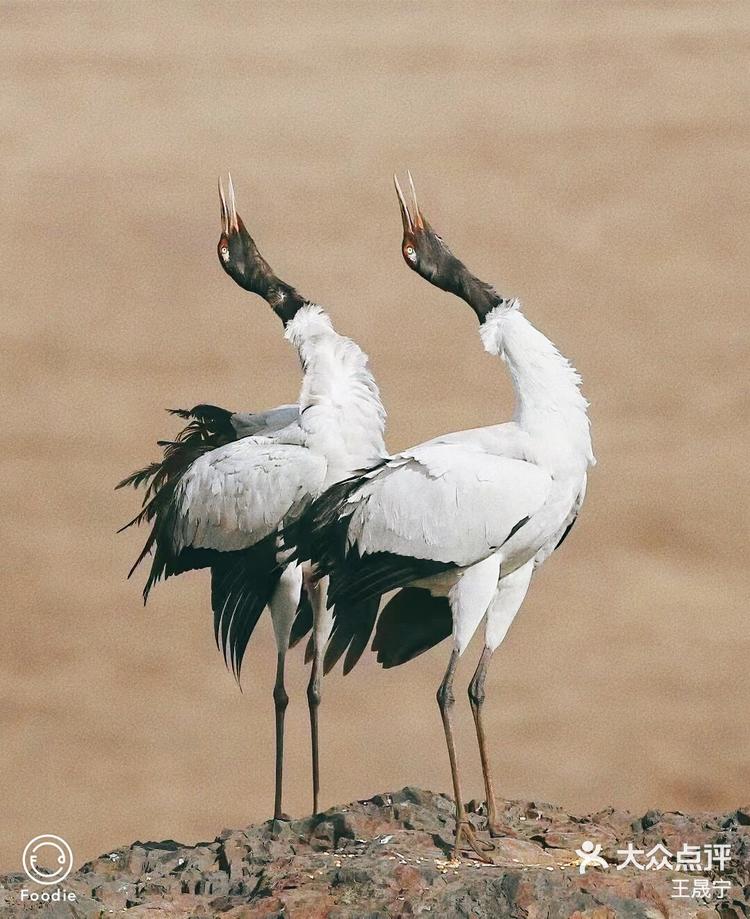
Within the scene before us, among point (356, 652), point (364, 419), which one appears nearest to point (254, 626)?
point (356, 652)

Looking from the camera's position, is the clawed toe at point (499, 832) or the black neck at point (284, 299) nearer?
the clawed toe at point (499, 832)

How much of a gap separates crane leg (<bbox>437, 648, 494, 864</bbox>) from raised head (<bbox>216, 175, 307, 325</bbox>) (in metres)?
1.98

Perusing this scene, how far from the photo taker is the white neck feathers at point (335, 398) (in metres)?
8.10

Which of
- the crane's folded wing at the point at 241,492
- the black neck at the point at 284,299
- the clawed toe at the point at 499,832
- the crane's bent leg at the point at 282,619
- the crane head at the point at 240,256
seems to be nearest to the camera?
the clawed toe at the point at 499,832

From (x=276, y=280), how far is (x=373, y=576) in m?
1.74

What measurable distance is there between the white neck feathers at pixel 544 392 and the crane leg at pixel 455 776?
95 centimetres

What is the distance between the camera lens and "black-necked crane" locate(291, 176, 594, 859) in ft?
24.8

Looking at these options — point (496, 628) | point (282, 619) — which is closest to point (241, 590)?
point (282, 619)

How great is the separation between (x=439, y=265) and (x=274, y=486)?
4.15ft

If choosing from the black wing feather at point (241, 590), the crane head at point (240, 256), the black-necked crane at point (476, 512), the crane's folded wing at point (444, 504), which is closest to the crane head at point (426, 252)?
the black-necked crane at point (476, 512)

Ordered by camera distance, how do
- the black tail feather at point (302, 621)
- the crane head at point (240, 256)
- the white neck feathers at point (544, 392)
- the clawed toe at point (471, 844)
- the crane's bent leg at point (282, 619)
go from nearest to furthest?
the clawed toe at point (471, 844) < the white neck feathers at point (544, 392) < the crane's bent leg at point (282, 619) < the black tail feather at point (302, 621) < the crane head at point (240, 256)

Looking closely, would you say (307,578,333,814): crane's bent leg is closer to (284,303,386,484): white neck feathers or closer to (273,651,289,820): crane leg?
(273,651,289,820): crane leg

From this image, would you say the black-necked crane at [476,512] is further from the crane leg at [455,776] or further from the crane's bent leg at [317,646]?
the crane's bent leg at [317,646]

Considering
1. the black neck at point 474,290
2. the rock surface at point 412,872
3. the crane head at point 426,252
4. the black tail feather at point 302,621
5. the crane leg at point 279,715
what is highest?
the crane head at point 426,252
